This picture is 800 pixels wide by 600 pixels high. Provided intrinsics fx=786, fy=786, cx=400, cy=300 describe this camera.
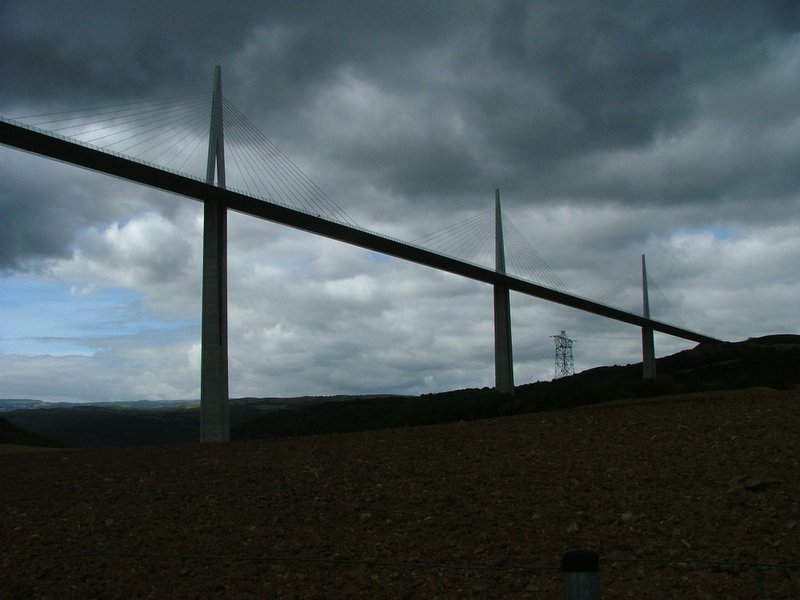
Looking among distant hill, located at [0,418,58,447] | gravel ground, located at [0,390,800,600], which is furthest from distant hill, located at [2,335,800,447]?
gravel ground, located at [0,390,800,600]

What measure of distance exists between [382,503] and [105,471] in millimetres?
9516

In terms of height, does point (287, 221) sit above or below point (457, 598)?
above

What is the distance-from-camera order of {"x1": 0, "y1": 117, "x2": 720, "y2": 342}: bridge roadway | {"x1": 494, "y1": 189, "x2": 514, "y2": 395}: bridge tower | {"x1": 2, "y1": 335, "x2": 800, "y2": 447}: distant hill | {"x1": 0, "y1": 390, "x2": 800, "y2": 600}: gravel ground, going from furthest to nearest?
{"x1": 494, "y1": 189, "x2": 514, "y2": 395}: bridge tower
{"x1": 2, "y1": 335, "x2": 800, "y2": 447}: distant hill
{"x1": 0, "y1": 117, "x2": 720, "y2": 342}: bridge roadway
{"x1": 0, "y1": 390, "x2": 800, "y2": 600}: gravel ground

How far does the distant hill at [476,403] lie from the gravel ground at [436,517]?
22274 mm

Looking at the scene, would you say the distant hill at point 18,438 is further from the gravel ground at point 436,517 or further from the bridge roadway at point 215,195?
the gravel ground at point 436,517

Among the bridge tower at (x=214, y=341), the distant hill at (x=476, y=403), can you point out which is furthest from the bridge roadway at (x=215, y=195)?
the distant hill at (x=476, y=403)

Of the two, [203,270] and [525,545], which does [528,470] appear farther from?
[203,270]

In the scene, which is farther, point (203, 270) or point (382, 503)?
point (203, 270)

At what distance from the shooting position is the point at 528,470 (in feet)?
51.8

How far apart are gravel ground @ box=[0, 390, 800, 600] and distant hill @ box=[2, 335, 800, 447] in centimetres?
2227

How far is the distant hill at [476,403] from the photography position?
4497 centimetres

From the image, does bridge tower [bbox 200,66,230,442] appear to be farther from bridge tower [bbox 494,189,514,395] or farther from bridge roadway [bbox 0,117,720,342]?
bridge tower [bbox 494,189,514,395]

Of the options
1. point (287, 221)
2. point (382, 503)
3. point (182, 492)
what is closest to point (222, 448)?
point (182, 492)

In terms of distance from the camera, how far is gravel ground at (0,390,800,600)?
34.1 feet
